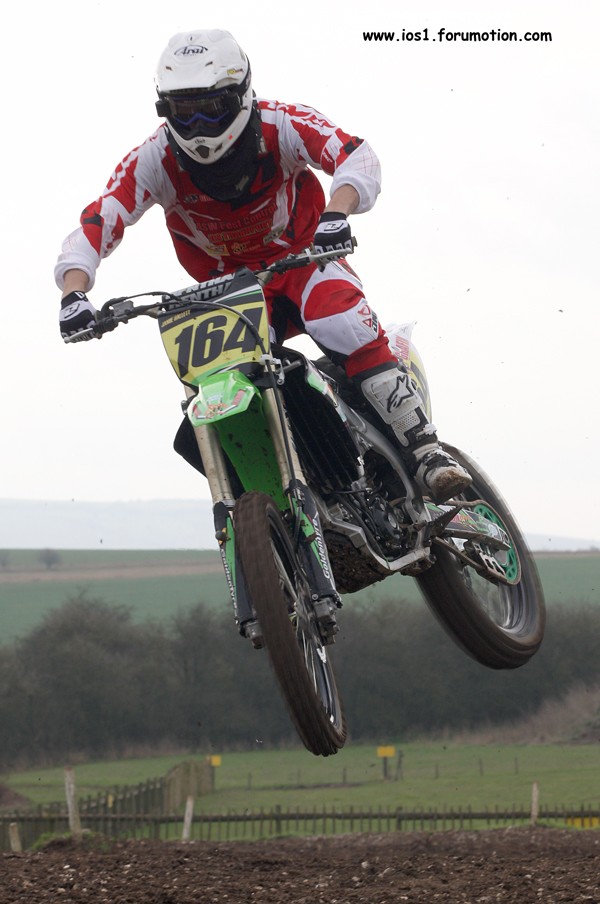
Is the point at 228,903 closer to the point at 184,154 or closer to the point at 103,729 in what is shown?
the point at 184,154

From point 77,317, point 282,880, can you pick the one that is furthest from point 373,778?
point 77,317

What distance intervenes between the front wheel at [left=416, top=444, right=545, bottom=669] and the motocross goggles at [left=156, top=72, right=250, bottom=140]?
111 inches

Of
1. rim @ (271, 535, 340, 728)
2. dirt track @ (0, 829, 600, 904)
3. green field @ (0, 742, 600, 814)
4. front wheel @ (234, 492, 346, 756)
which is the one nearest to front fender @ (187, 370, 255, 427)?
front wheel @ (234, 492, 346, 756)

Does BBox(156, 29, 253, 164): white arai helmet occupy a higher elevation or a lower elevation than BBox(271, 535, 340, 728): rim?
higher

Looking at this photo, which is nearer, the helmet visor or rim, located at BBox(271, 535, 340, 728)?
rim, located at BBox(271, 535, 340, 728)

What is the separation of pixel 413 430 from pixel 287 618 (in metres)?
2.20

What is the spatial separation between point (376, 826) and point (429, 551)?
67.6 ft

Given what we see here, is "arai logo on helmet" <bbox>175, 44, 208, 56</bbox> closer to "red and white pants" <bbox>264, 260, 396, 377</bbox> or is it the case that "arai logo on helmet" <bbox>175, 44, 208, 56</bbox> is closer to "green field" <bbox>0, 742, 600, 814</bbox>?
"red and white pants" <bbox>264, 260, 396, 377</bbox>

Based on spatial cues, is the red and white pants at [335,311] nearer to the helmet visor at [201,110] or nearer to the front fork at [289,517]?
the helmet visor at [201,110]

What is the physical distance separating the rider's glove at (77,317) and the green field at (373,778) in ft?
92.9

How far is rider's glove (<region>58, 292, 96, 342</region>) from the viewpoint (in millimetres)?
6340

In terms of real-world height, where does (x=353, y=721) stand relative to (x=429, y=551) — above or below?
below

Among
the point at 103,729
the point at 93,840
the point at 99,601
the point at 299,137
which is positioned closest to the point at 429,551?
the point at 299,137

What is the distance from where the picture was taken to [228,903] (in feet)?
23.1
